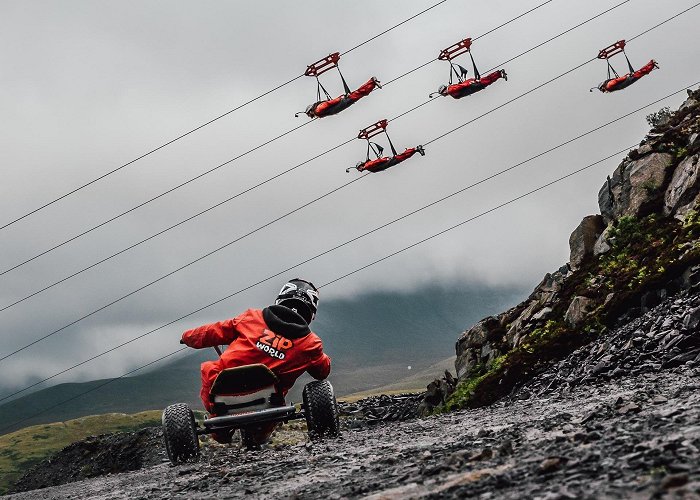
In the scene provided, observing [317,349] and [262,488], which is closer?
[262,488]

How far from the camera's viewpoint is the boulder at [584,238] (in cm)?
3056

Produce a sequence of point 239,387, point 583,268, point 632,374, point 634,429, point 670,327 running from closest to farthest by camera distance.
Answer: point 634,429
point 239,387
point 632,374
point 670,327
point 583,268

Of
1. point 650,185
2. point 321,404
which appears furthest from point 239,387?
point 650,185

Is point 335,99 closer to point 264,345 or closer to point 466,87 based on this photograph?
point 466,87

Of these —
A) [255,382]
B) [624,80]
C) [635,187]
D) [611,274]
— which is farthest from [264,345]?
[624,80]

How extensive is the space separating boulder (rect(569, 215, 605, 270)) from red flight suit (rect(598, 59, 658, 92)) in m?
18.9

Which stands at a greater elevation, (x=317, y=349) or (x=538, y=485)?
(x=317, y=349)

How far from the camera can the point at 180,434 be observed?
10328mm

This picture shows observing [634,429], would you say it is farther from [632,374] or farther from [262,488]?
[632,374]

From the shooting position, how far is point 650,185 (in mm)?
28750

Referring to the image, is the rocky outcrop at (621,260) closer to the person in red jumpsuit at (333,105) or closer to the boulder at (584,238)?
the boulder at (584,238)

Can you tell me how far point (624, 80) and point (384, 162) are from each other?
20253mm

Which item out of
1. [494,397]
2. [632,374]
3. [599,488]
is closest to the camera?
[599,488]

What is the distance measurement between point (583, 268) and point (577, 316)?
18.0 ft
